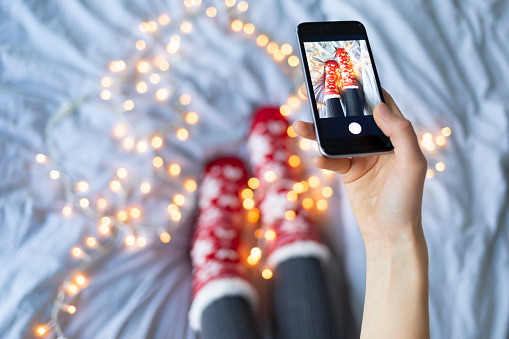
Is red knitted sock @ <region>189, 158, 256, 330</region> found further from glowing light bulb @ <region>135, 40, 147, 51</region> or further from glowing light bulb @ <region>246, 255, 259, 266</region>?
glowing light bulb @ <region>135, 40, 147, 51</region>

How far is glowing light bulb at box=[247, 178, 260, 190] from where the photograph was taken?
1037 millimetres

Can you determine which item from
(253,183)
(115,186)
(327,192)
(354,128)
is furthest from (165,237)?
(354,128)

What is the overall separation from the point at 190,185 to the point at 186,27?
0.43 meters

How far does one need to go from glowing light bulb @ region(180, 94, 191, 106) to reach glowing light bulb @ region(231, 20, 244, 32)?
227 mm

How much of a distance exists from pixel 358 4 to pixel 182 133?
1.81 feet

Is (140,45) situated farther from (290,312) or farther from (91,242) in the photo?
(290,312)

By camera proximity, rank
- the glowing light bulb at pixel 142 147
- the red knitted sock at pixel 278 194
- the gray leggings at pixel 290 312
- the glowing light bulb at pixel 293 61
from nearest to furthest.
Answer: the gray leggings at pixel 290 312 → the red knitted sock at pixel 278 194 → the glowing light bulb at pixel 142 147 → the glowing light bulb at pixel 293 61

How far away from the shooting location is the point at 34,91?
0.98 m

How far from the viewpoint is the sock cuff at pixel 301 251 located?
0.84 metres

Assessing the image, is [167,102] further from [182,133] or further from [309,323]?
[309,323]

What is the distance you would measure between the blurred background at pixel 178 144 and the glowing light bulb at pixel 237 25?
1 cm

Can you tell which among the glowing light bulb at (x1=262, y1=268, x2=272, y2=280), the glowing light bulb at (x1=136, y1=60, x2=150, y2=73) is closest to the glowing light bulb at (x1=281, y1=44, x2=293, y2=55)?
the glowing light bulb at (x1=136, y1=60, x2=150, y2=73)

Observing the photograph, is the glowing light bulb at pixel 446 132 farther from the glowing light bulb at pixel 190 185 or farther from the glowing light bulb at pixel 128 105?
the glowing light bulb at pixel 128 105

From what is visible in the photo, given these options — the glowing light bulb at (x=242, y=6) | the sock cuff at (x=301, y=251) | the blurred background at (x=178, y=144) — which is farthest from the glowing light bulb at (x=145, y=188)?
the glowing light bulb at (x=242, y=6)
